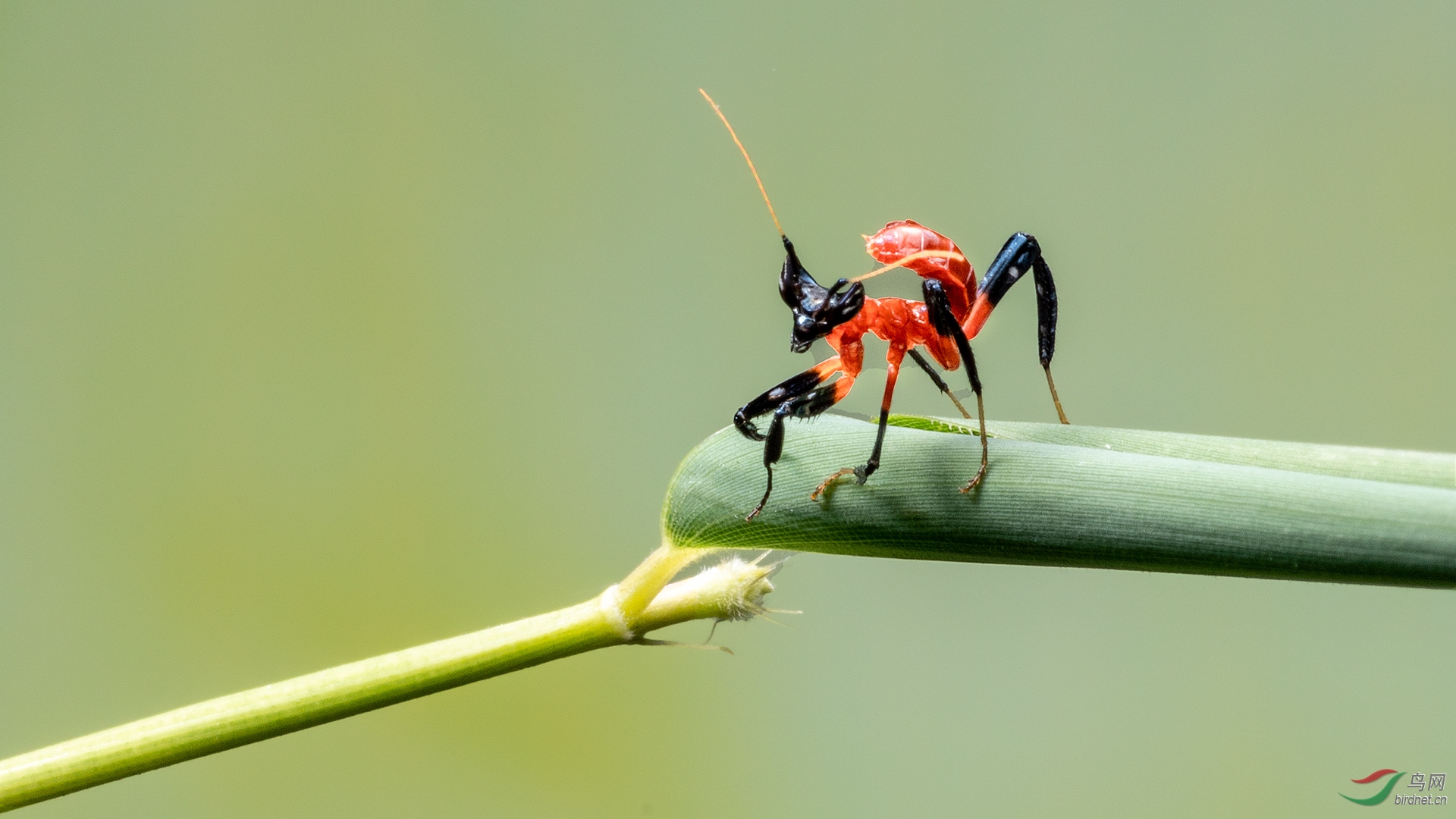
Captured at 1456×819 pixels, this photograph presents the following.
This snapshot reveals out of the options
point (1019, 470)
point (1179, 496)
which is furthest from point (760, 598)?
point (1179, 496)

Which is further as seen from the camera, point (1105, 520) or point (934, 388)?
point (934, 388)

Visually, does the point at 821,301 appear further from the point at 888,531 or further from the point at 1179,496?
the point at 1179,496

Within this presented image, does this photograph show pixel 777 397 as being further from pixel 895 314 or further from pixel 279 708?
pixel 279 708

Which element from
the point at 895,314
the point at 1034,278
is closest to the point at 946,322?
the point at 895,314

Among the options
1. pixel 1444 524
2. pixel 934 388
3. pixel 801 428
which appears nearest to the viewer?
pixel 1444 524

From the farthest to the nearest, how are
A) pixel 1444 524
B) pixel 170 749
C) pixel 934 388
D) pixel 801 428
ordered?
pixel 934 388
pixel 801 428
pixel 170 749
pixel 1444 524

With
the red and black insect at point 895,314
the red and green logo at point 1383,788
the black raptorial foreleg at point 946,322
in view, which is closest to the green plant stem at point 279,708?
the red and black insect at point 895,314

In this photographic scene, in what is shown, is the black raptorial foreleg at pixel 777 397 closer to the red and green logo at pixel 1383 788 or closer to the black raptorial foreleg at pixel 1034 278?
the black raptorial foreleg at pixel 1034 278
